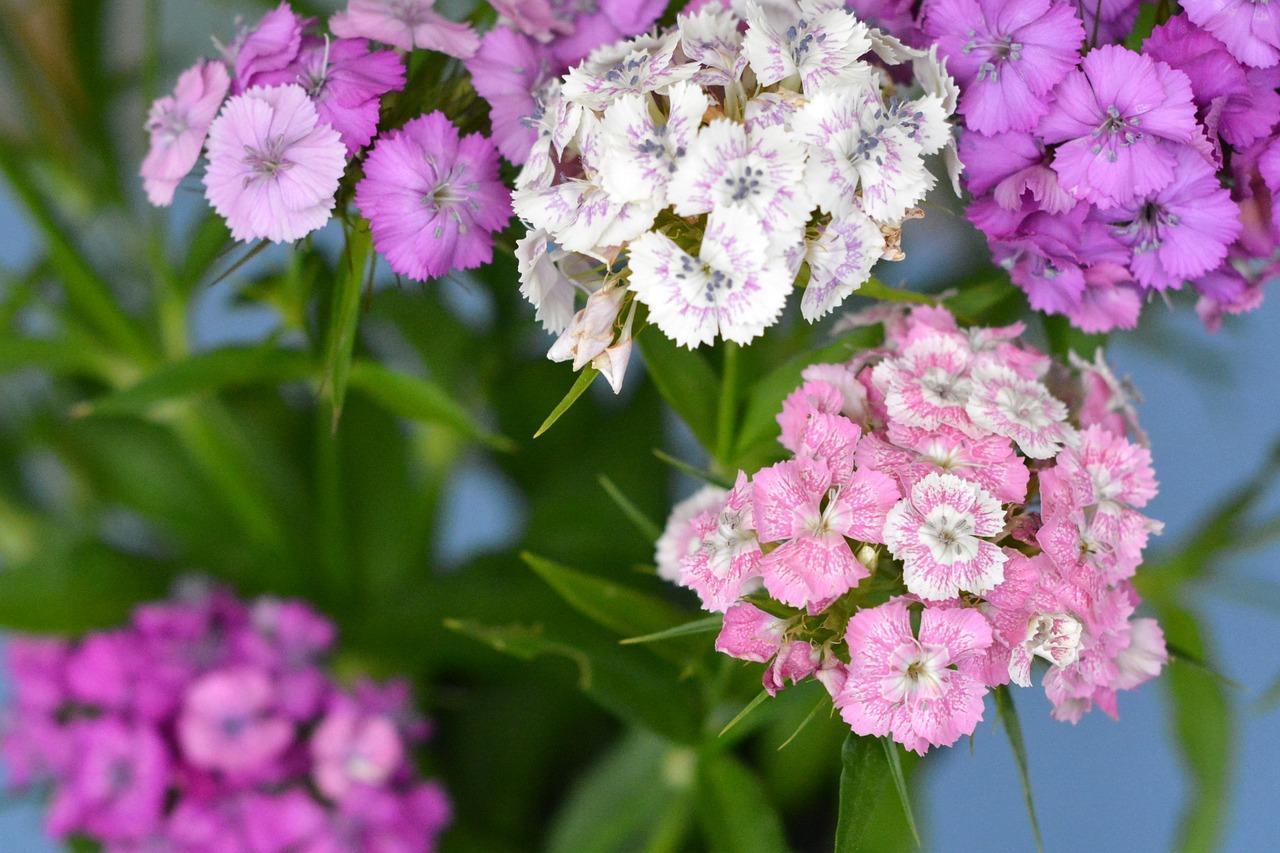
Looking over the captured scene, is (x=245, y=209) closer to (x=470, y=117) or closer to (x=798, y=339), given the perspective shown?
(x=470, y=117)

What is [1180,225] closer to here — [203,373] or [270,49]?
[270,49]

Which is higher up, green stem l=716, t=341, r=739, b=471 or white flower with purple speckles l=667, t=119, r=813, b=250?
white flower with purple speckles l=667, t=119, r=813, b=250

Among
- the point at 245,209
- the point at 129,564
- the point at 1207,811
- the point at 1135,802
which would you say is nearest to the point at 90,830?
the point at 129,564

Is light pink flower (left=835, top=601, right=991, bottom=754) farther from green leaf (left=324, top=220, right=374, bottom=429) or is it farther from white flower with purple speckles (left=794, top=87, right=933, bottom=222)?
green leaf (left=324, top=220, right=374, bottom=429)

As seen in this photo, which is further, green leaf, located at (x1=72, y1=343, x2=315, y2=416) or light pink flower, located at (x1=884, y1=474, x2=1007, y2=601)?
green leaf, located at (x1=72, y1=343, x2=315, y2=416)

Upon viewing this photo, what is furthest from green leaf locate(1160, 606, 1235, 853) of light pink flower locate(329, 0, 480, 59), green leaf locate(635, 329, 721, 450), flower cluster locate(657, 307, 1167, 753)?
light pink flower locate(329, 0, 480, 59)

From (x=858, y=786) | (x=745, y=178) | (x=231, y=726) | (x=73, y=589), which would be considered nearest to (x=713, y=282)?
(x=745, y=178)
